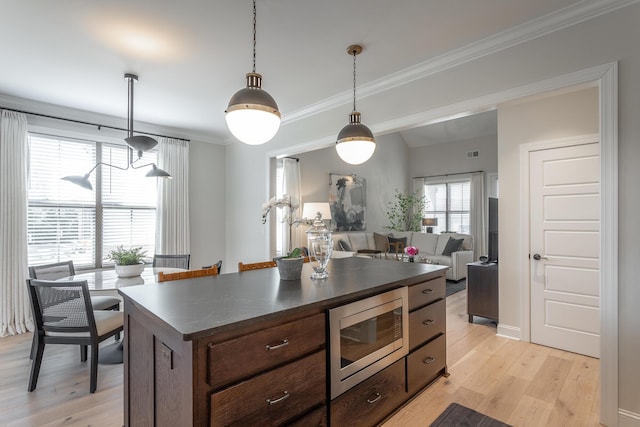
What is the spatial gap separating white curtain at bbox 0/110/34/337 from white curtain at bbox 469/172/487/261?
27.1 feet

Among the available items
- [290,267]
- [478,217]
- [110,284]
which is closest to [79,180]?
[110,284]

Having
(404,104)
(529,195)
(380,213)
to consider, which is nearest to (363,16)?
(404,104)

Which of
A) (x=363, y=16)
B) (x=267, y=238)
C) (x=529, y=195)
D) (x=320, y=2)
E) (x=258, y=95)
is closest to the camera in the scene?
(x=258, y=95)

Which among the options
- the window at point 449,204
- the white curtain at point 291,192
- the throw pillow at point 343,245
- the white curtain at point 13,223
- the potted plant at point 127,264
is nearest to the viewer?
the potted plant at point 127,264

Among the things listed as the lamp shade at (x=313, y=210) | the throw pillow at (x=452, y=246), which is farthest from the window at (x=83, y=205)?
the throw pillow at (x=452, y=246)

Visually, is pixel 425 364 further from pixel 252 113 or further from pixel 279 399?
pixel 252 113

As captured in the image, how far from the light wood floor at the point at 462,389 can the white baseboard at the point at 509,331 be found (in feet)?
0.42

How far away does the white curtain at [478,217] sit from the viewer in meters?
7.85

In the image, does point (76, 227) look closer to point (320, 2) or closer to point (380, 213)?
point (320, 2)

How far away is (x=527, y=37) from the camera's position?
7.97 feet

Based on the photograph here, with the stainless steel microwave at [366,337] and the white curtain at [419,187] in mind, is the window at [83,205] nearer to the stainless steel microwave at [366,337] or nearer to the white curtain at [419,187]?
the stainless steel microwave at [366,337]

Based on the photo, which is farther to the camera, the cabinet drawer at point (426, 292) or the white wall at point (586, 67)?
the cabinet drawer at point (426, 292)

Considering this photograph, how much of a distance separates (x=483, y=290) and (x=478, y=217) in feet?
14.7

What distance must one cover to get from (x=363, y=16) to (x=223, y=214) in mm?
4288
